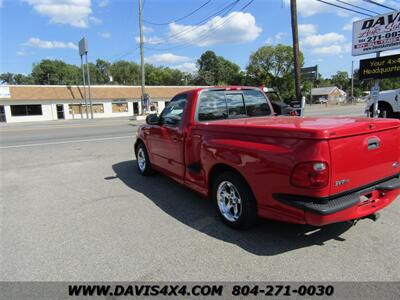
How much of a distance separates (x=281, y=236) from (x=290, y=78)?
260ft

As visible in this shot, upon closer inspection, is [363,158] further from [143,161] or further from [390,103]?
[390,103]

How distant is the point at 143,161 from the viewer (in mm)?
6629

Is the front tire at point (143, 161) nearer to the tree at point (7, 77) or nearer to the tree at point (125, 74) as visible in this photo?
the tree at point (125, 74)

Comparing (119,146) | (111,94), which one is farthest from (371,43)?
(111,94)

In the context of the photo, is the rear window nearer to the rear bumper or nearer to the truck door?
the truck door

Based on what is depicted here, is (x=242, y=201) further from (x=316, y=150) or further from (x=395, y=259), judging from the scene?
(x=395, y=259)

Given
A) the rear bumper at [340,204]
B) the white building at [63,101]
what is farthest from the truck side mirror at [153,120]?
the white building at [63,101]

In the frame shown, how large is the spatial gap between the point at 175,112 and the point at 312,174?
289cm

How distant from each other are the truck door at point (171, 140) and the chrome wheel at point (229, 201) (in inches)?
40.3

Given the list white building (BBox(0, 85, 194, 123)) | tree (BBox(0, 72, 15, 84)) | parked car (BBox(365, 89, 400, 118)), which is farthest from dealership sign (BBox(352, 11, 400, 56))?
tree (BBox(0, 72, 15, 84))

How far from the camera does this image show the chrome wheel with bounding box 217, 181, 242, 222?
12.1ft

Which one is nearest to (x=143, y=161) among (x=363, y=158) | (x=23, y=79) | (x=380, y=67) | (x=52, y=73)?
(x=363, y=158)

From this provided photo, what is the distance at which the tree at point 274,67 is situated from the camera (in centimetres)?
7731

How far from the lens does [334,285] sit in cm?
268
